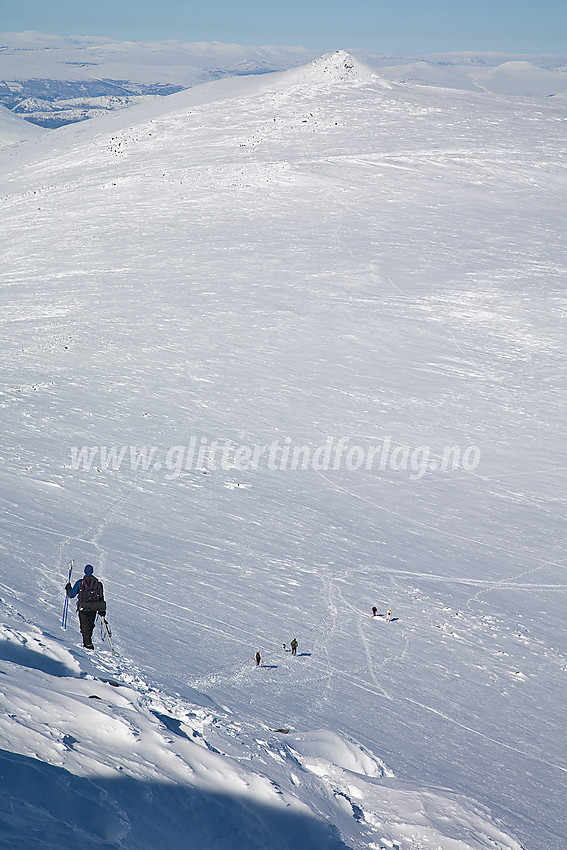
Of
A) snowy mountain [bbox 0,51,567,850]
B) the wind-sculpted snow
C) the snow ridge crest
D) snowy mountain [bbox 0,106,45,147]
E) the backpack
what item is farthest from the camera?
snowy mountain [bbox 0,106,45,147]

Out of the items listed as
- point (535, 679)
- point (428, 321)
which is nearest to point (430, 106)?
point (428, 321)

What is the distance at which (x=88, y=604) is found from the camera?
8.38 m

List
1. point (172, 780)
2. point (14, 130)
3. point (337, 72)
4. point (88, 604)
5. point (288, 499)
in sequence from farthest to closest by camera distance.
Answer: point (14, 130)
point (337, 72)
point (288, 499)
point (88, 604)
point (172, 780)

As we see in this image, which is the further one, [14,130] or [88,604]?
[14,130]

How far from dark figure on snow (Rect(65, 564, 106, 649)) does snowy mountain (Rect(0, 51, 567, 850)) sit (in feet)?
0.74

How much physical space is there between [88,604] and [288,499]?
7.88 m

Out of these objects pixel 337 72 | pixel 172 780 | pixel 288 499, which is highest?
pixel 337 72

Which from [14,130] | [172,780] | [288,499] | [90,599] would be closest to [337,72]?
[288,499]

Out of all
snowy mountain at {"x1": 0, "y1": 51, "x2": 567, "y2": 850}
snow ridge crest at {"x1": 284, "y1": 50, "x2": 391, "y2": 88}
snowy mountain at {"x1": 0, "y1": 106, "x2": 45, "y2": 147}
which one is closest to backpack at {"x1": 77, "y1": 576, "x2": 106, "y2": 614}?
snowy mountain at {"x1": 0, "y1": 51, "x2": 567, "y2": 850}

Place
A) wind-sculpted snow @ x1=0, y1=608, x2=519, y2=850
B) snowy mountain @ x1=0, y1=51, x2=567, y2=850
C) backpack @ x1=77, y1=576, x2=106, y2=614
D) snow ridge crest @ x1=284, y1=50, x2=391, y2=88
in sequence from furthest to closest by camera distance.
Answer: snow ridge crest @ x1=284, y1=50, x2=391, y2=88, backpack @ x1=77, y1=576, x2=106, y2=614, snowy mountain @ x1=0, y1=51, x2=567, y2=850, wind-sculpted snow @ x1=0, y1=608, x2=519, y2=850

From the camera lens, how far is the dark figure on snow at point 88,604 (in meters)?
8.38

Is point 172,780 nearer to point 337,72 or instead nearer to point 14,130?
point 337,72

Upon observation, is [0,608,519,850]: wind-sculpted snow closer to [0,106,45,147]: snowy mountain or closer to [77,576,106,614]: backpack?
[77,576,106,614]: backpack

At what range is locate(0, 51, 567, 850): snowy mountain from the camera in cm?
636
